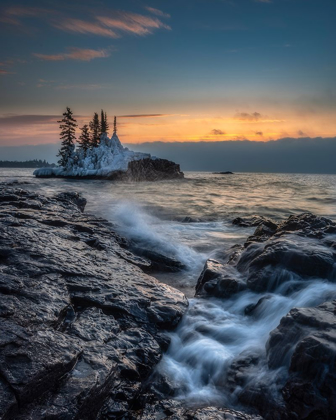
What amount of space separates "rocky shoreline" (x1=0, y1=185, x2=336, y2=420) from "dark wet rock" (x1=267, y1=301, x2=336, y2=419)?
0.01 m

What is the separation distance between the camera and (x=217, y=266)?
7160mm

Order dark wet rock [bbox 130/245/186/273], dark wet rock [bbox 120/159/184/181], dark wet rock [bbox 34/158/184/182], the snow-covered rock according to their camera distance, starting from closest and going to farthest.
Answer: dark wet rock [bbox 130/245/186/273] → dark wet rock [bbox 34/158/184/182] → the snow-covered rock → dark wet rock [bbox 120/159/184/181]

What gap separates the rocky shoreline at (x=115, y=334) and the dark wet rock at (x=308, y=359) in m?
0.01

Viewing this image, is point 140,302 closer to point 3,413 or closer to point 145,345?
point 145,345

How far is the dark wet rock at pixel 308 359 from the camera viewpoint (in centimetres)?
318

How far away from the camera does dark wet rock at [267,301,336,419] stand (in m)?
3.18

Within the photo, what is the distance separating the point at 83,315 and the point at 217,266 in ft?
12.2

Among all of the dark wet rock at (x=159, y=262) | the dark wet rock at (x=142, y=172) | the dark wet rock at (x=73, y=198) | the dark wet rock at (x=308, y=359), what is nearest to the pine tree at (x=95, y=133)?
the dark wet rock at (x=142, y=172)

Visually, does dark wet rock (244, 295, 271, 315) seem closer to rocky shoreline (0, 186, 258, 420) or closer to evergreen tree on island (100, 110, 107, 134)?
rocky shoreline (0, 186, 258, 420)

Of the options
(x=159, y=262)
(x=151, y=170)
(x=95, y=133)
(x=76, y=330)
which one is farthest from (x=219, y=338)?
(x=95, y=133)

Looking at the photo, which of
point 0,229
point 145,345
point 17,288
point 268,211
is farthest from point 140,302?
point 268,211

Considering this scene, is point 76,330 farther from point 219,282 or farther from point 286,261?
point 286,261

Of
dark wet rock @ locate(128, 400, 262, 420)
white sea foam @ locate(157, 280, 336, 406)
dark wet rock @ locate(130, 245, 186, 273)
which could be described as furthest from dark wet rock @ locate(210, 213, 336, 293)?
dark wet rock @ locate(128, 400, 262, 420)

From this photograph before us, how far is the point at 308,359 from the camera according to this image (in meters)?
3.41
